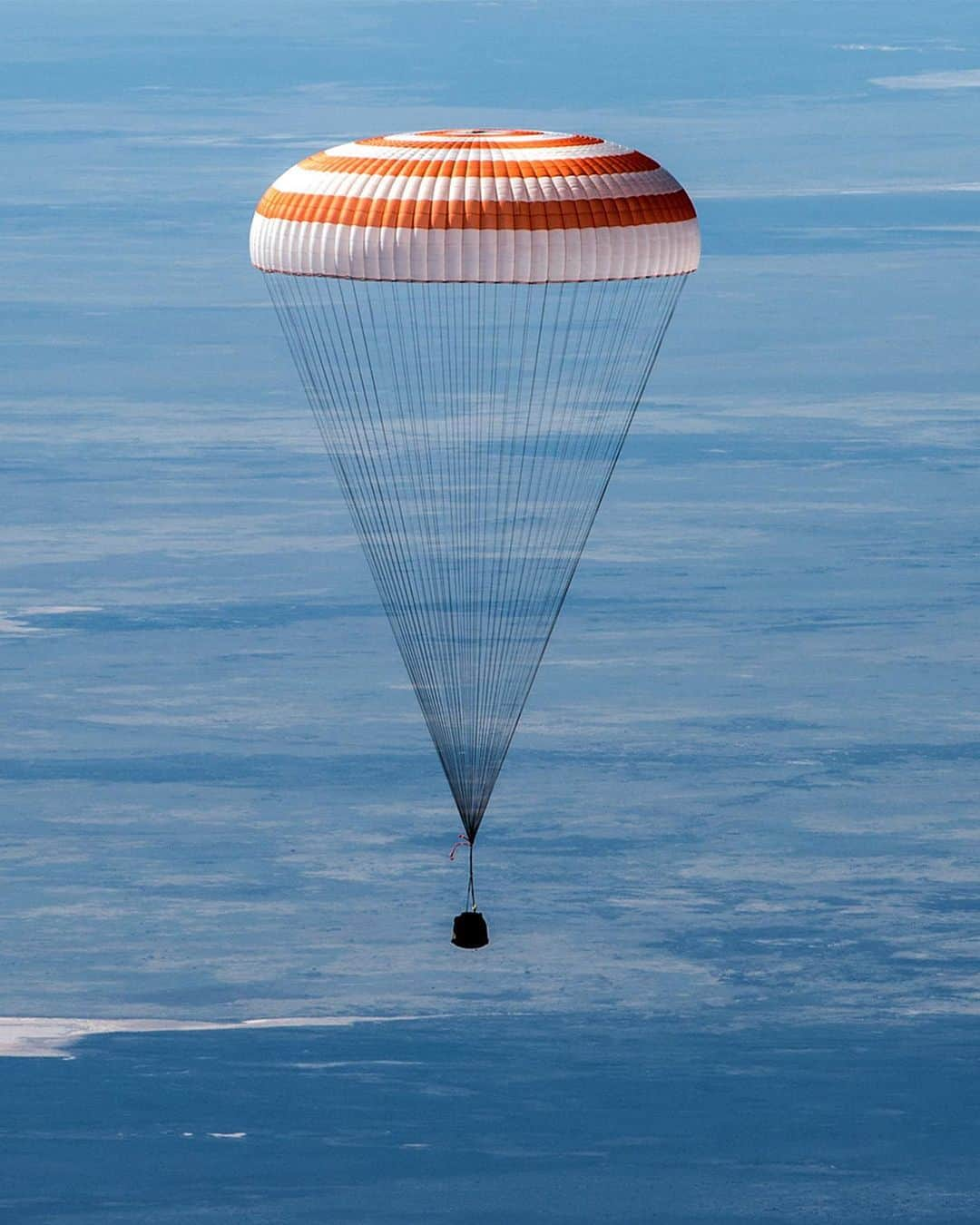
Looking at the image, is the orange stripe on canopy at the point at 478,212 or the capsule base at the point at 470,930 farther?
the capsule base at the point at 470,930

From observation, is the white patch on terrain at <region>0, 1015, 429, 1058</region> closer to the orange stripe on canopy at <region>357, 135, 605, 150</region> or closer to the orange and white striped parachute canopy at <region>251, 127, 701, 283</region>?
the orange stripe on canopy at <region>357, 135, 605, 150</region>

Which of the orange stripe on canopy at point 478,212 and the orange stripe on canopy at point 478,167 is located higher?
the orange stripe on canopy at point 478,167

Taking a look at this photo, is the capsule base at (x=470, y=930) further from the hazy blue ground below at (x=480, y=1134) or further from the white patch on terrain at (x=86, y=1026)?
the white patch on terrain at (x=86, y=1026)

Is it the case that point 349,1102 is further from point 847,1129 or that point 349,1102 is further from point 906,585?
point 906,585

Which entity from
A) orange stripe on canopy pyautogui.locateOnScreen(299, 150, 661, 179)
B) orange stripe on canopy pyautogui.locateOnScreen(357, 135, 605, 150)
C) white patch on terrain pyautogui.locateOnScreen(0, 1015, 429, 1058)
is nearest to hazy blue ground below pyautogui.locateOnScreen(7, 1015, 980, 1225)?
white patch on terrain pyautogui.locateOnScreen(0, 1015, 429, 1058)

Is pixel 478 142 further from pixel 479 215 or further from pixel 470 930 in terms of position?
pixel 470 930

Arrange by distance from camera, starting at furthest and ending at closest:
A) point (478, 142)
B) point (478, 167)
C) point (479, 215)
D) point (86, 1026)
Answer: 1. point (86, 1026)
2. point (478, 142)
3. point (478, 167)
4. point (479, 215)

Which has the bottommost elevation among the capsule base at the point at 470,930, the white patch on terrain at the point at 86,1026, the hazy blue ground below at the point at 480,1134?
the capsule base at the point at 470,930

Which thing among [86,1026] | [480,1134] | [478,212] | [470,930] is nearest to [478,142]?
[478,212]

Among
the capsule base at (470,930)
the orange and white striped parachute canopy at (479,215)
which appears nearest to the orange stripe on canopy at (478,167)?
the orange and white striped parachute canopy at (479,215)
